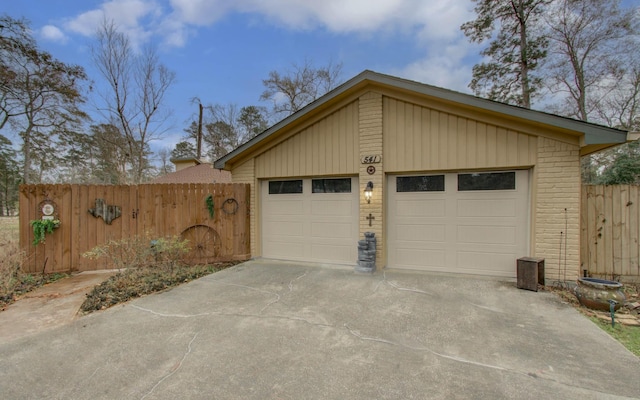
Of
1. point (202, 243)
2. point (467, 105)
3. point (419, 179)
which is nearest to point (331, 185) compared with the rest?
point (419, 179)

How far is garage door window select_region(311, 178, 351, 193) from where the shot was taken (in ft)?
22.1

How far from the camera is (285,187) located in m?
7.43

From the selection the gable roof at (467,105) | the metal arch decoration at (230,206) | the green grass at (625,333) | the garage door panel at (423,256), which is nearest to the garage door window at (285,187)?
the metal arch decoration at (230,206)

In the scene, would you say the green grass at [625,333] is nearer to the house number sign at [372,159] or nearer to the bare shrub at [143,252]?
the house number sign at [372,159]

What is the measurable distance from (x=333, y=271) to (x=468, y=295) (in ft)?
8.66

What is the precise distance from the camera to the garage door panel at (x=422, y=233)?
6.00 metres

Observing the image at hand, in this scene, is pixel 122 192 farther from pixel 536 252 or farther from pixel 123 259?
pixel 536 252

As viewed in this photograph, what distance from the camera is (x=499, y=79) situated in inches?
537

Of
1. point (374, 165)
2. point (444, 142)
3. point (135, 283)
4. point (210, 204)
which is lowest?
point (135, 283)

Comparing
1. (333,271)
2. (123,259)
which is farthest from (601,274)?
(123,259)

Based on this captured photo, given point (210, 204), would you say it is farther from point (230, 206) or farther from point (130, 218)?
point (130, 218)

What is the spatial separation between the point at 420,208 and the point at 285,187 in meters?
3.39

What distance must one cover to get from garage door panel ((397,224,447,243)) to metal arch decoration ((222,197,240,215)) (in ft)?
13.5

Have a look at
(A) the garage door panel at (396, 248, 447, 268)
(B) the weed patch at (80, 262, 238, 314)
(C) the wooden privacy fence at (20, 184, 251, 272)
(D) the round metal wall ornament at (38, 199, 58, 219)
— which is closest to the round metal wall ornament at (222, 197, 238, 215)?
(C) the wooden privacy fence at (20, 184, 251, 272)
